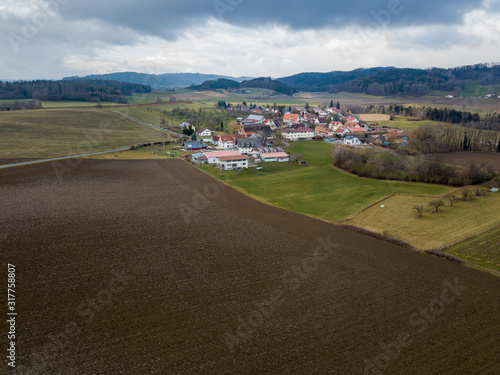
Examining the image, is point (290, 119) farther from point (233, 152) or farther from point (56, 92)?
point (56, 92)

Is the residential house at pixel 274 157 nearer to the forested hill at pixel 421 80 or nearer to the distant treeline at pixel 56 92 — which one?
the distant treeline at pixel 56 92

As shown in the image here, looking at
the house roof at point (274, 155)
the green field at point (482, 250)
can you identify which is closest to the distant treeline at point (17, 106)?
the house roof at point (274, 155)

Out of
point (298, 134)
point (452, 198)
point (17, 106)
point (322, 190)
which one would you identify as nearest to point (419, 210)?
point (452, 198)

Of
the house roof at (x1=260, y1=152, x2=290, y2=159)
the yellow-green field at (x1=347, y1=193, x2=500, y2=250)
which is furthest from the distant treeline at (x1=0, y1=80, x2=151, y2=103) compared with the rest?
the yellow-green field at (x1=347, y1=193, x2=500, y2=250)

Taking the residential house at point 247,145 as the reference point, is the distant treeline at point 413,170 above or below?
below

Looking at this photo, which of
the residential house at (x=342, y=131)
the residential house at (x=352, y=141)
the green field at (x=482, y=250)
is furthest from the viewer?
the residential house at (x=342, y=131)

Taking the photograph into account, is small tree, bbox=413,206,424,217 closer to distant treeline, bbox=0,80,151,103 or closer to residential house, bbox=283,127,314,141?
residential house, bbox=283,127,314,141

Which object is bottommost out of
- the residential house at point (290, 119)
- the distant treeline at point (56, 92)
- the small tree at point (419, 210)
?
the small tree at point (419, 210)
